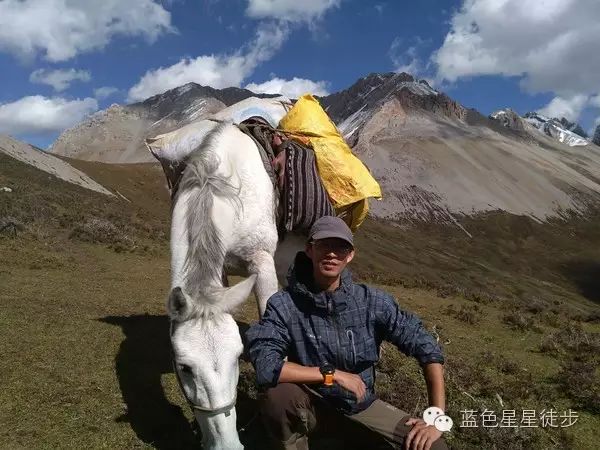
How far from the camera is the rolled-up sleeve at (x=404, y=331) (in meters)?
3.23

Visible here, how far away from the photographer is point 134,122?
144m

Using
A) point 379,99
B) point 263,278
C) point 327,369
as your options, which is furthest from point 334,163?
point 379,99

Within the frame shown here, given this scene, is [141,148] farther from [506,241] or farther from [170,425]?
[170,425]

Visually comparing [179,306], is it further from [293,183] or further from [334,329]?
[293,183]

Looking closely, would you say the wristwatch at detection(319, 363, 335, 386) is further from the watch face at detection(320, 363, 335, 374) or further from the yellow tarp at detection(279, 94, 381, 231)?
the yellow tarp at detection(279, 94, 381, 231)

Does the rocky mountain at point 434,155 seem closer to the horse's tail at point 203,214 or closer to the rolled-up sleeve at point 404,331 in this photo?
the horse's tail at point 203,214

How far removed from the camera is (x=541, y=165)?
278 feet

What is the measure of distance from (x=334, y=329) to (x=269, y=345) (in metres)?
0.43

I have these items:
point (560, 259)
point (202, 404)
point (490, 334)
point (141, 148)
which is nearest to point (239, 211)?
point (202, 404)

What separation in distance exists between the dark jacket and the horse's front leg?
1324 mm

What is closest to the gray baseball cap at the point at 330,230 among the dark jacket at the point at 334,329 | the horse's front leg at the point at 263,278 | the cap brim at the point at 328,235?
the cap brim at the point at 328,235

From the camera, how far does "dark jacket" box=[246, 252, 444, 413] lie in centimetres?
327

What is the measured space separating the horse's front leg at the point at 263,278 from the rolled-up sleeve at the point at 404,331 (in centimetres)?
155

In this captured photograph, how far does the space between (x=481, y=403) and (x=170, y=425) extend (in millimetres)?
3119
